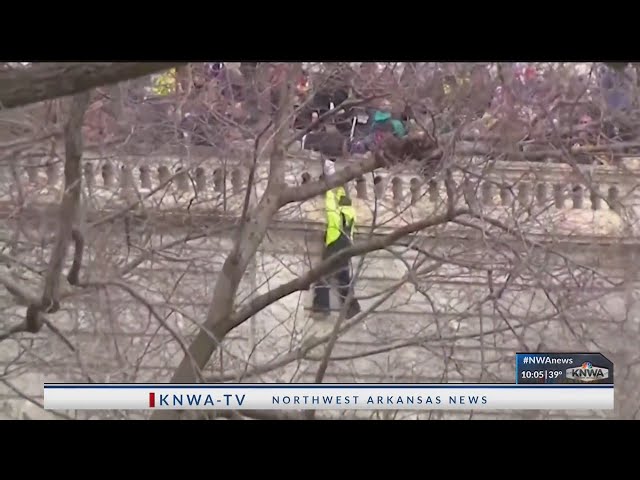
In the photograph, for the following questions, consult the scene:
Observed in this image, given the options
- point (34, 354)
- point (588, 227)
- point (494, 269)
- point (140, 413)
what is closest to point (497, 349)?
point (494, 269)

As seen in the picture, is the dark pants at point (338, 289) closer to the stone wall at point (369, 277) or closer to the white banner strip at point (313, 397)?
the stone wall at point (369, 277)

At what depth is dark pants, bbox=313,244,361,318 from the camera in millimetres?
5457

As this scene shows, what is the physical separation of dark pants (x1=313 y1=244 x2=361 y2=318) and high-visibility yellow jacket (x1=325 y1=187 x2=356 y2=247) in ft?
0.28

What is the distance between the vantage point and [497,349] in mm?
5250

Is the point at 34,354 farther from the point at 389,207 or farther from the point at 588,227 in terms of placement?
the point at 588,227

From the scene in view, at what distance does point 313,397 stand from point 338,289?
808mm

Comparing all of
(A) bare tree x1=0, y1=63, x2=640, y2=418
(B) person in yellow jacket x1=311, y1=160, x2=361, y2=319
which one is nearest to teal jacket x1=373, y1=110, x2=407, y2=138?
(A) bare tree x1=0, y1=63, x2=640, y2=418

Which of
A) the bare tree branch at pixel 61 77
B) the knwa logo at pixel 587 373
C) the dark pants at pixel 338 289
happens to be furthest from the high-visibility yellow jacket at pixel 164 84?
the knwa logo at pixel 587 373

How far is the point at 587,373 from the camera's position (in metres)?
5.03

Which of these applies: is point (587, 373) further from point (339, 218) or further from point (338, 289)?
point (339, 218)

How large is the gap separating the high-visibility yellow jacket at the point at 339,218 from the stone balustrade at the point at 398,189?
55 millimetres

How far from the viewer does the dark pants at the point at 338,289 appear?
5457 millimetres

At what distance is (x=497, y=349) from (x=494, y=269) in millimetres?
451

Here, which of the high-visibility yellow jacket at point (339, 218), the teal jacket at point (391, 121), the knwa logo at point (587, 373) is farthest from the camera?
the high-visibility yellow jacket at point (339, 218)
